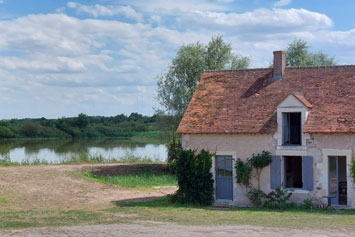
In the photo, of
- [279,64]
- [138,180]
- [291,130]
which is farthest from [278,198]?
[138,180]

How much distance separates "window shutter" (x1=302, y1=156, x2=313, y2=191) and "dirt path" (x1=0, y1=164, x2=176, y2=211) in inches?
301

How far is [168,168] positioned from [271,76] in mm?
13819

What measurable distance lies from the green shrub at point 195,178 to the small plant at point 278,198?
2501 millimetres

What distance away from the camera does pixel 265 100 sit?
21.5 meters

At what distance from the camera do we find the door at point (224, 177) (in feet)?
67.6

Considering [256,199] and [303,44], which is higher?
[303,44]

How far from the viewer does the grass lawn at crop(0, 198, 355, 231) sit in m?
14.4

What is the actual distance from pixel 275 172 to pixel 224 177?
228 cm

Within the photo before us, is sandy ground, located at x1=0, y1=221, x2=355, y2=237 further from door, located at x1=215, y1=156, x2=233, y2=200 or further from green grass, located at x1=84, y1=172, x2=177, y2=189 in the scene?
green grass, located at x1=84, y1=172, x2=177, y2=189

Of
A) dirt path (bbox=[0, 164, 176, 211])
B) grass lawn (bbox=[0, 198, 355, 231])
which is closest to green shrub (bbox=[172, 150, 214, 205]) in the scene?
grass lawn (bbox=[0, 198, 355, 231])

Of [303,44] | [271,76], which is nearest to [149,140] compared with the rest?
[303,44]

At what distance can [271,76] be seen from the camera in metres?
22.7

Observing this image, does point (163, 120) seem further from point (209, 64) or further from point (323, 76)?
point (323, 76)

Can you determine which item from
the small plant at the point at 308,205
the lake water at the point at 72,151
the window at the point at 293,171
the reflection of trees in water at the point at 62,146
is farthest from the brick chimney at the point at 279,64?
the reflection of trees in water at the point at 62,146
